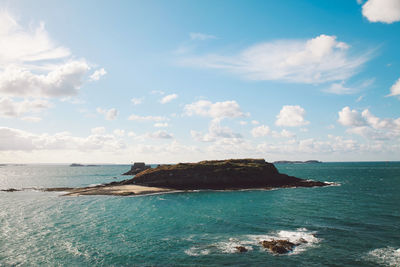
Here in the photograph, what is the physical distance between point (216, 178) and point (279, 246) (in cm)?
6607

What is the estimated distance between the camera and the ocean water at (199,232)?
2875 cm

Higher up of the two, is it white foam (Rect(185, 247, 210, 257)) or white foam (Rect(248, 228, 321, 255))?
white foam (Rect(248, 228, 321, 255))

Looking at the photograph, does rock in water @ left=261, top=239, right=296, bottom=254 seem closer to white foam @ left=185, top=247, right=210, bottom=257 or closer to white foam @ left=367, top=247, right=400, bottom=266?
white foam @ left=185, top=247, right=210, bottom=257

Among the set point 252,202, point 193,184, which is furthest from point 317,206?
point 193,184

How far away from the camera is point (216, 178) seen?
9669 centimetres

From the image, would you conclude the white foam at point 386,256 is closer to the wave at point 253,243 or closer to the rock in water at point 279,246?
the wave at point 253,243

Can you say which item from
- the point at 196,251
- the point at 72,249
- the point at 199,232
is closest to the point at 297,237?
the point at 199,232

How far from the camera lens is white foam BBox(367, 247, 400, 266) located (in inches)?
1056

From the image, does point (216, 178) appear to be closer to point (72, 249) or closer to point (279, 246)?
point (279, 246)

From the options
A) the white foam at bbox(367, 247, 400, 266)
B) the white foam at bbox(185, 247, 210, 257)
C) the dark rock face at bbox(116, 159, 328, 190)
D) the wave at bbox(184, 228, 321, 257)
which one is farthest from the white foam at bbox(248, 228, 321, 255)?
the dark rock face at bbox(116, 159, 328, 190)

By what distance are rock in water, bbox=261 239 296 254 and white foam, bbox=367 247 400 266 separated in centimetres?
836

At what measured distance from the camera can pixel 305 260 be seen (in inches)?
1089

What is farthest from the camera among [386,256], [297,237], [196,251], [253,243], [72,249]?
[297,237]

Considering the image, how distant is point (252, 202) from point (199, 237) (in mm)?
29711
